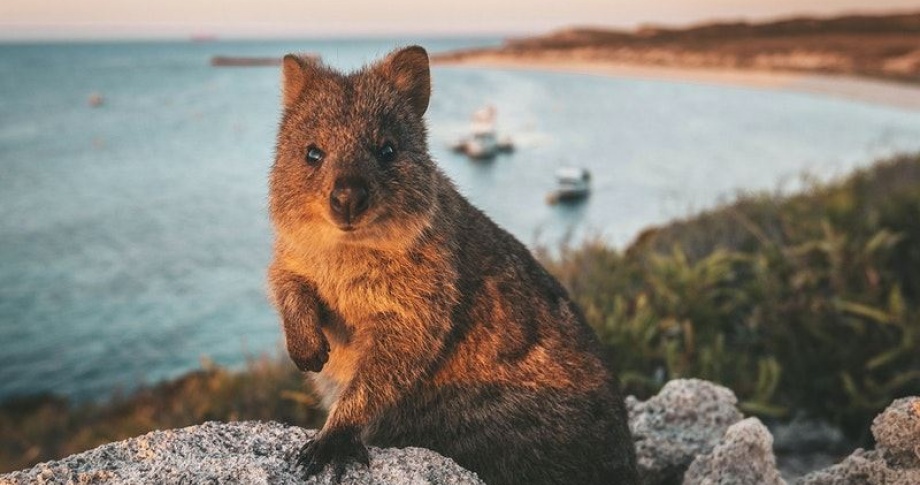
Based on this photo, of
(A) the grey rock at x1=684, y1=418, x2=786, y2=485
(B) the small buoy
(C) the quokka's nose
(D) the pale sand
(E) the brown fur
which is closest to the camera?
(C) the quokka's nose

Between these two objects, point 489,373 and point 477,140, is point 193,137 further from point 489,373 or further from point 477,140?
point 489,373

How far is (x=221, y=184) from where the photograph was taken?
5169 cm

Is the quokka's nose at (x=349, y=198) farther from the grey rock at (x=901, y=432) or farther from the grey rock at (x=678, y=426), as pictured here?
the grey rock at (x=901, y=432)

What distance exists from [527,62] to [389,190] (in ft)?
489

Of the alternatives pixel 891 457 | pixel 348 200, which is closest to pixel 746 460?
pixel 891 457

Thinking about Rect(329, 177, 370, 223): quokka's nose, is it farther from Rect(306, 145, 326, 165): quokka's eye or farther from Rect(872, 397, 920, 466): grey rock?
Rect(872, 397, 920, 466): grey rock

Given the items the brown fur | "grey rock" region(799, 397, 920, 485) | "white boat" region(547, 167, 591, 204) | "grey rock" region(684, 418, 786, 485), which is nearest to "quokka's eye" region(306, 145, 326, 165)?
the brown fur

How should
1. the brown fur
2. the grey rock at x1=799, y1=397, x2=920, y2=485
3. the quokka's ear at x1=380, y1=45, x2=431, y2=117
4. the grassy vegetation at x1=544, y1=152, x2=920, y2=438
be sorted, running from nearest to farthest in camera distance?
the brown fur → the grey rock at x1=799, y1=397, x2=920, y2=485 → the quokka's ear at x1=380, y1=45, x2=431, y2=117 → the grassy vegetation at x1=544, y1=152, x2=920, y2=438

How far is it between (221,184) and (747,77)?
71965 millimetres

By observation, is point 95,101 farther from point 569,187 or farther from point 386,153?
point 386,153

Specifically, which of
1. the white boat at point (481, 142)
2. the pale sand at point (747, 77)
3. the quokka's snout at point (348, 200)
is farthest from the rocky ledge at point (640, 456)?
the white boat at point (481, 142)

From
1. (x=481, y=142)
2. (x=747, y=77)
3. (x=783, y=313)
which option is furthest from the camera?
(x=747, y=77)

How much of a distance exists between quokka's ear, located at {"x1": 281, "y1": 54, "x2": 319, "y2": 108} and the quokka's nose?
1071mm

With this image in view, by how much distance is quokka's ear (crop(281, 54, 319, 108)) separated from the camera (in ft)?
14.3
